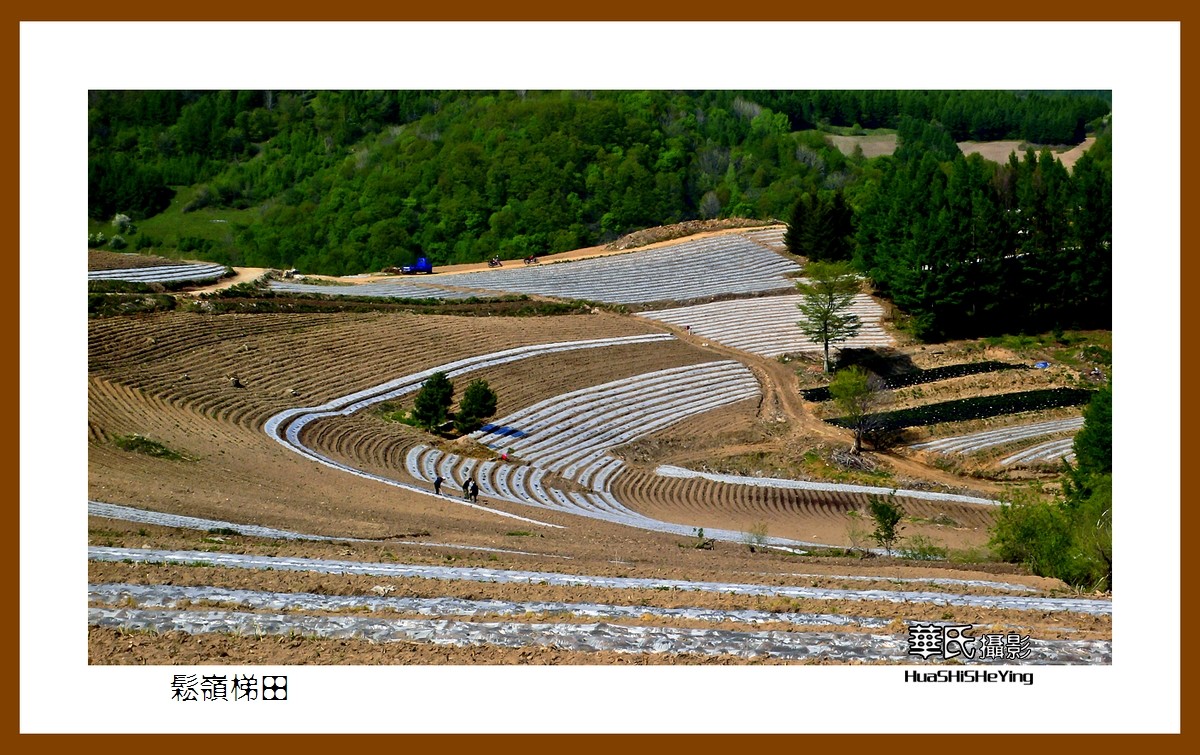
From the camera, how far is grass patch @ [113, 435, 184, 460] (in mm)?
33438

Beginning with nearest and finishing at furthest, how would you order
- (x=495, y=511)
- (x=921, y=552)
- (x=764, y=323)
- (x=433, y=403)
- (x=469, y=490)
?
1. (x=921, y=552)
2. (x=495, y=511)
3. (x=469, y=490)
4. (x=433, y=403)
5. (x=764, y=323)

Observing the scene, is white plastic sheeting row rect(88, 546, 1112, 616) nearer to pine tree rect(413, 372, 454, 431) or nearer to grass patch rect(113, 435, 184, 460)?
grass patch rect(113, 435, 184, 460)

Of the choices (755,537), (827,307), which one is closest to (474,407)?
(755,537)

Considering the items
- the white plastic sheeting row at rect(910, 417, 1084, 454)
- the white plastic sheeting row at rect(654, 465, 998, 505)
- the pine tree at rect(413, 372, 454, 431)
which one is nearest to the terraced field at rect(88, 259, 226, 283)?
the pine tree at rect(413, 372, 454, 431)

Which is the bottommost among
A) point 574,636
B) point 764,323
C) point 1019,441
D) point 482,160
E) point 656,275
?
point 574,636

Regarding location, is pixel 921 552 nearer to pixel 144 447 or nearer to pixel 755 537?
pixel 755 537

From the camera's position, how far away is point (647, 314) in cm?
6956

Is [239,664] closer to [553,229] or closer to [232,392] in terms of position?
[232,392]

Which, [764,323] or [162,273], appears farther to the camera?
[764,323]

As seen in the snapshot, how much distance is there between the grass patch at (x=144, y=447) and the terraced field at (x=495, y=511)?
0.29m

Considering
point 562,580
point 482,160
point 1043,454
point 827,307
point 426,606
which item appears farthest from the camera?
point 482,160

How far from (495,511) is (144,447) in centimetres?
954

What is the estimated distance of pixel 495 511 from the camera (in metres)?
35.4

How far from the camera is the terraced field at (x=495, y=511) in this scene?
17469mm
